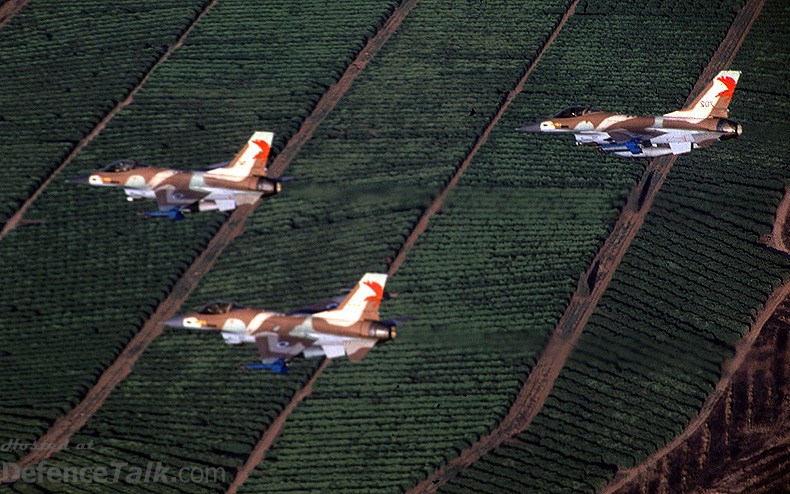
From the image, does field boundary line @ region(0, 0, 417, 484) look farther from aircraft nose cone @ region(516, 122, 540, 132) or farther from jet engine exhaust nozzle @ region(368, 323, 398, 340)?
jet engine exhaust nozzle @ region(368, 323, 398, 340)

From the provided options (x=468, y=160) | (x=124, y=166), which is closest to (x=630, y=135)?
(x=468, y=160)

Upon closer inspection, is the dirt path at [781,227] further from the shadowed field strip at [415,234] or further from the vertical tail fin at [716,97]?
the shadowed field strip at [415,234]

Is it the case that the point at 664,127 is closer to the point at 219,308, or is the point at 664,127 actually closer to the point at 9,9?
the point at 219,308

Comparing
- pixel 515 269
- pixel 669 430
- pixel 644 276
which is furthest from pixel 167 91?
pixel 669 430

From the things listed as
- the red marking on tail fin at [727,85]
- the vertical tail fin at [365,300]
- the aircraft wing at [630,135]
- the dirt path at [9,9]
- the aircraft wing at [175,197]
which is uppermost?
the dirt path at [9,9]

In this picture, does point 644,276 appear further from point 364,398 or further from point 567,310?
point 364,398

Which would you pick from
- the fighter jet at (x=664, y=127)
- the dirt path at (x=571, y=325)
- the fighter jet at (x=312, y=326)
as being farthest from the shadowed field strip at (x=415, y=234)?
the dirt path at (x=571, y=325)
